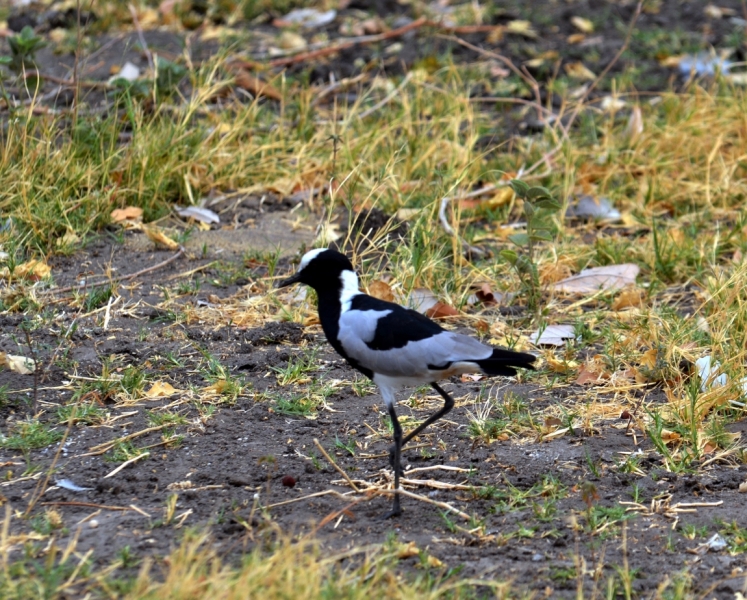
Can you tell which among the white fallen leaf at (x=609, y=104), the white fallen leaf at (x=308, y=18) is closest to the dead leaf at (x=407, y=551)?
the white fallen leaf at (x=609, y=104)

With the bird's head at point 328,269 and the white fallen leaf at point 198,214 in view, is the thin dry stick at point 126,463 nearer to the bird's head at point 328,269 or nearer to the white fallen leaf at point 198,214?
the bird's head at point 328,269

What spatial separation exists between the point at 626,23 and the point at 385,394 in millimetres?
6041

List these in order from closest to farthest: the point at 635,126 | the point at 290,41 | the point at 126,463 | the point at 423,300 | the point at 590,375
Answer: the point at 126,463 < the point at 590,375 < the point at 423,300 < the point at 635,126 < the point at 290,41

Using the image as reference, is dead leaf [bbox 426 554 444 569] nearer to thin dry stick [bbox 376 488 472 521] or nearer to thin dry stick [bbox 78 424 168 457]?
thin dry stick [bbox 376 488 472 521]

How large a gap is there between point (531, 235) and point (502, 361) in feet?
5.15

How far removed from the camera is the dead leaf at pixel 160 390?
13.0 ft

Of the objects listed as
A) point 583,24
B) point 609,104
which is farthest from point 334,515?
point 583,24

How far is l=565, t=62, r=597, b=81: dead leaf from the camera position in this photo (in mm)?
7543

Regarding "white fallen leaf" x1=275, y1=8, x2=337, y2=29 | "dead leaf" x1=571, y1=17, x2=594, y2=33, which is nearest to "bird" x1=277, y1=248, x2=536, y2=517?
"white fallen leaf" x1=275, y1=8, x2=337, y2=29

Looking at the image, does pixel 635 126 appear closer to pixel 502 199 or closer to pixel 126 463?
pixel 502 199

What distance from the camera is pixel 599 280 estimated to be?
16.6ft

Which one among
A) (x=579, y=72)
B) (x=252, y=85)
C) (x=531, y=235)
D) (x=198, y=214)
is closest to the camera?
(x=531, y=235)

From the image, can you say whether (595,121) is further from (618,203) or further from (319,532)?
(319,532)

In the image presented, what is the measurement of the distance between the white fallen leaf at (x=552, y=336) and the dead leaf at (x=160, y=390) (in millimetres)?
1549
